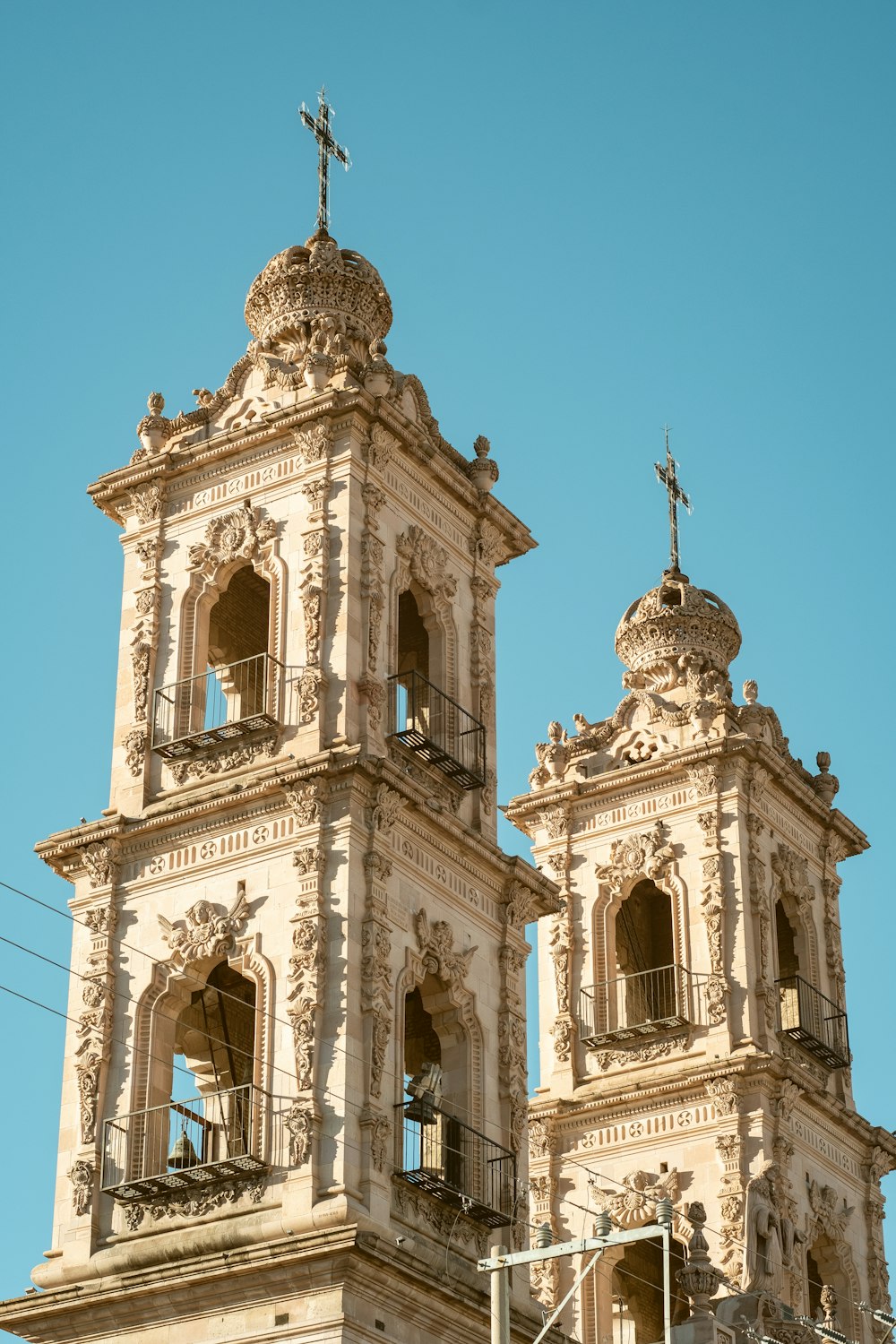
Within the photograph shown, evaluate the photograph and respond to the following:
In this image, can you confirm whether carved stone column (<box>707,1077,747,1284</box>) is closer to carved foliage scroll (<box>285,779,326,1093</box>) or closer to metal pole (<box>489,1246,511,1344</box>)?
carved foliage scroll (<box>285,779,326,1093</box>)

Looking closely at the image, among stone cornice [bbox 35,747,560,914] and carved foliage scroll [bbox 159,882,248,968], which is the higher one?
stone cornice [bbox 35,747,560,914]

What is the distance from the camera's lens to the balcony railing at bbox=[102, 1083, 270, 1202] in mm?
37812

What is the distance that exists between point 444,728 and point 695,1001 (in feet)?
32.9

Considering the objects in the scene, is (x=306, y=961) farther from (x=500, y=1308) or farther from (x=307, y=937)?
(x=500, y=1308)

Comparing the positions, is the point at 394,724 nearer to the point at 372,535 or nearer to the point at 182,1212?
the point at 372,535

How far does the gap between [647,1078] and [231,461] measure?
13933 mm

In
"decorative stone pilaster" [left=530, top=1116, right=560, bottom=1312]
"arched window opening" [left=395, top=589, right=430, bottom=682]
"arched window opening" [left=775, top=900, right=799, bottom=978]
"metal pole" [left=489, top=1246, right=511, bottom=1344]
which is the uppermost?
"arched window opening" [left=395, top=589, right=430, bottom=682]

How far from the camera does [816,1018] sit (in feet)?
171

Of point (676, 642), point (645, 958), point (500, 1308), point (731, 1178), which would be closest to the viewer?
point (500, 1308)

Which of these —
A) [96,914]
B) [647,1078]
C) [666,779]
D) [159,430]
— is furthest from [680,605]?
[96,914]

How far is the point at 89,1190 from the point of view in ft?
129

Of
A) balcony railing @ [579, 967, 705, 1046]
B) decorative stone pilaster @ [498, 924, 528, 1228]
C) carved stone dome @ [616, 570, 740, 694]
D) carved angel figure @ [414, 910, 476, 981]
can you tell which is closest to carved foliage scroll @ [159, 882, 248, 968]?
carved angel figure @ [414, 910, 476, 981]

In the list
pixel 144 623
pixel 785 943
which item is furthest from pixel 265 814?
pixel 785 943

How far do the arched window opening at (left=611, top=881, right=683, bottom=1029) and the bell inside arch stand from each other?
14023 millimetres
